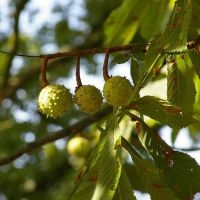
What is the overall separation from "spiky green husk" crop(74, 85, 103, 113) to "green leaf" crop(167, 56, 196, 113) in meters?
0.26

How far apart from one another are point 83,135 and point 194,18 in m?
→ 2.18

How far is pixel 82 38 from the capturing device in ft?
18.5

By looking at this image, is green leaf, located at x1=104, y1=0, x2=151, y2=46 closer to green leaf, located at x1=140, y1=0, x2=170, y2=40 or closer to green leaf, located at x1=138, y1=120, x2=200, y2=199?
green leaf, located at x1=140, y1=0, x2=170, y2=40

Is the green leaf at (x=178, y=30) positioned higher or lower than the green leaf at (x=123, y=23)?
lower

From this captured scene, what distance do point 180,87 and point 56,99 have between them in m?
0.43

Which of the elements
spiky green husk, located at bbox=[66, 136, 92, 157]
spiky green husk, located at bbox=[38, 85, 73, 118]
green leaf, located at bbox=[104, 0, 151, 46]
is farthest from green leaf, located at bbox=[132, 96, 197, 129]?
spiky green husk, located at bbox=[66, 136, 92, 157]

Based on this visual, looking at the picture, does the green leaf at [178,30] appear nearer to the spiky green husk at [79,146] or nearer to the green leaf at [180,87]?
the green leaf at [180,87]

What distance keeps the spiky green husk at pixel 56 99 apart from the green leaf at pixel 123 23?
3.09 feet

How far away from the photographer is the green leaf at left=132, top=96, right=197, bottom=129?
1.57 metres

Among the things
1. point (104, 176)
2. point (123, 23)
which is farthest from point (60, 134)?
point (104, 176)

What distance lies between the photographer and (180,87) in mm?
1738

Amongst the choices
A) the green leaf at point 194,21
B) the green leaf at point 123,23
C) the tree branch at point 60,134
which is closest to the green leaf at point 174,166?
the green leaf at point 194,21

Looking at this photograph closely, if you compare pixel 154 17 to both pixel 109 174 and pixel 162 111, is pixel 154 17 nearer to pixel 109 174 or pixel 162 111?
pixel 162 111

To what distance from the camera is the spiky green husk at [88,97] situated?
1809 millimetres
